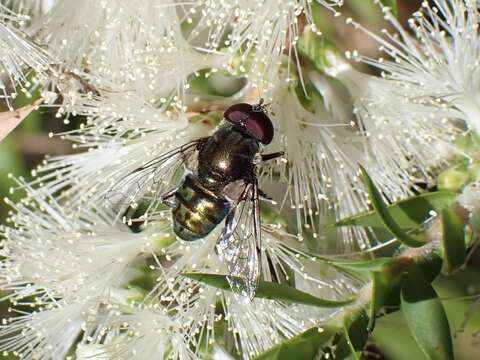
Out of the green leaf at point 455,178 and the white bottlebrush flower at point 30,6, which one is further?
the white bottlebrush flower at point 30,6

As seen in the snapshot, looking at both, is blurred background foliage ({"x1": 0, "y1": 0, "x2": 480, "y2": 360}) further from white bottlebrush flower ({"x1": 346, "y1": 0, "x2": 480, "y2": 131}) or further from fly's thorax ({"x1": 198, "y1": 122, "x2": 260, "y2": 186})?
fly's thorax ({"x1": 198, "y1": 122, "x2": 260, "y2": 186})

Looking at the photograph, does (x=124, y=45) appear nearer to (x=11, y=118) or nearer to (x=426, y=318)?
(x=11, y=118)

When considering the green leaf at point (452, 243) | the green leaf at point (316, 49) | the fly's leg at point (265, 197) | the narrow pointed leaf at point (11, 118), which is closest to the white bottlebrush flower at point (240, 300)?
the fly's leg at point (265, 197)

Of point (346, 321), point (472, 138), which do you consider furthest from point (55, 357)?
point (472, 138)

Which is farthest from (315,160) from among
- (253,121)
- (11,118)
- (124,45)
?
(11,118)

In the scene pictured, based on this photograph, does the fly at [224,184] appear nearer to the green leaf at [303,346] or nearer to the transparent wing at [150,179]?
the transparent wing at [150,179]

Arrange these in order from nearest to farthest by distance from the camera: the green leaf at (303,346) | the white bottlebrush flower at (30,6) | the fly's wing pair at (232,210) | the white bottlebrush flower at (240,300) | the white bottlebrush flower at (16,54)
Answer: the green leaf at (303,346) < the fly's wing pair at (232,210) < the white bottlebrush flower at (240,300) < the white bottlebrush flower at (16,54) < the white bottlebrush flower at (30,6)
